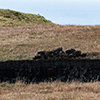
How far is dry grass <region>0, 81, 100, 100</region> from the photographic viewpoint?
25.8 feet

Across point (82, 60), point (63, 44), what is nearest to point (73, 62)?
point (82, 60)

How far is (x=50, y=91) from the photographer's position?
907 cm

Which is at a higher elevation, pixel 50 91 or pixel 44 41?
pixel 44 41

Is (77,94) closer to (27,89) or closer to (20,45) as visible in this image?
(27,89)

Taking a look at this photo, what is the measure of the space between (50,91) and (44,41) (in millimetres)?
8557

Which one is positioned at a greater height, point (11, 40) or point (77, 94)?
point (11, 40)

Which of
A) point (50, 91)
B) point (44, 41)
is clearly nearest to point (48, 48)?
point (44, 41)

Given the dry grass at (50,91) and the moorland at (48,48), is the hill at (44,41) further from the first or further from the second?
the dry grass at (50,91)

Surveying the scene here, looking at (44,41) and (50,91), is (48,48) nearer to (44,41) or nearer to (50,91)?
(44,41)

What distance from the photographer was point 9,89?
9.68 meters

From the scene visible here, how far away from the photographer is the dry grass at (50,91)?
788 cm

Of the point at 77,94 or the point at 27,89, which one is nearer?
the point at 77,94

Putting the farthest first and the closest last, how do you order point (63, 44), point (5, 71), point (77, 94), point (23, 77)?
point (63, 44), point (5, 71), point (23, 77), point (77, 94)

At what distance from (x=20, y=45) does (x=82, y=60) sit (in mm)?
5675
